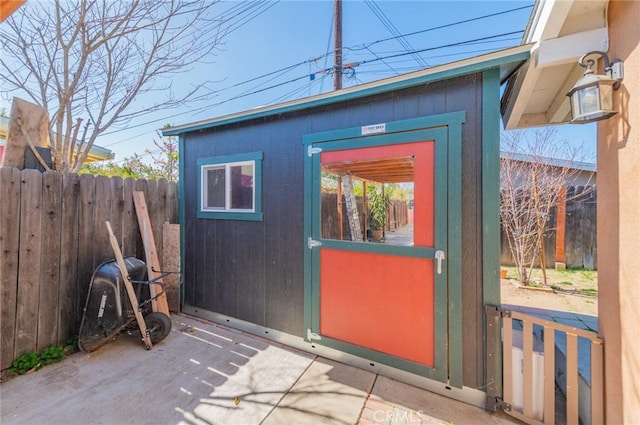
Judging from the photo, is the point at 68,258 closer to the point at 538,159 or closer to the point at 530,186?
the point at 530,186

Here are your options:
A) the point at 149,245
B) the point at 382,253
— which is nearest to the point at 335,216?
the point at 382,253

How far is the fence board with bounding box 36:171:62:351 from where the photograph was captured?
2.54 metres

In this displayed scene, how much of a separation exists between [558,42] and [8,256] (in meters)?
4.55

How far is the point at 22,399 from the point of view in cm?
200

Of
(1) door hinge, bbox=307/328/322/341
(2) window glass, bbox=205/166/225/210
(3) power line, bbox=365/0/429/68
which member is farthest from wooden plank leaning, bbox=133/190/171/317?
(3) power line, bbox=365/0/429/68

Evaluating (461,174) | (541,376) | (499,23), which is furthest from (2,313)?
(499,23)

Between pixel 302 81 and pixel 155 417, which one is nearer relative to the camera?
pixel 155 417

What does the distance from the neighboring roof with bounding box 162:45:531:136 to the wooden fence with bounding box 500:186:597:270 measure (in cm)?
470

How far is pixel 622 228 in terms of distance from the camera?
149 cm

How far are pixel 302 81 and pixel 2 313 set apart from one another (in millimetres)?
7129

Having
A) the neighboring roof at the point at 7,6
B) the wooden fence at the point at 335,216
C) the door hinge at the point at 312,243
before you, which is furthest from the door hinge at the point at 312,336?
the neighboring roof at the point at 7,6

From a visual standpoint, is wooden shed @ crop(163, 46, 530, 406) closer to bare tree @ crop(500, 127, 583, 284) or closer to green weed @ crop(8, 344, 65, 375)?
green weed @ crop(8, 344, 65, 375)

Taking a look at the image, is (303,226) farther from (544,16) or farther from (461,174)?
(544,16)

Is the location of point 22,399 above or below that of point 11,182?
below
